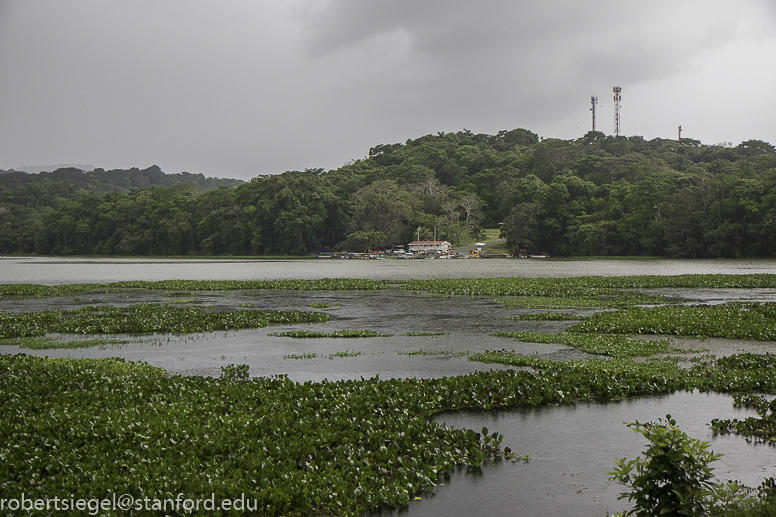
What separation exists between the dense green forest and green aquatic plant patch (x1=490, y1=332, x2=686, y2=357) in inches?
4005

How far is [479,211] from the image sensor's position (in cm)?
17812

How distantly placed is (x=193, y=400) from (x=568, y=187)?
145941mm

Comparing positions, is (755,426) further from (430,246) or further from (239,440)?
(430,246)

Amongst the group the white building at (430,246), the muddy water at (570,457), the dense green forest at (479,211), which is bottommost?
the muddy water at (570,457)

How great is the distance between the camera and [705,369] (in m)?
16.7

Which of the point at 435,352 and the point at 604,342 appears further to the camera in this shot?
the point at 604,342

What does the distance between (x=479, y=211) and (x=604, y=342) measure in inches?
6237

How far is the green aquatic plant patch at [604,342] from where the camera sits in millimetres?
20047

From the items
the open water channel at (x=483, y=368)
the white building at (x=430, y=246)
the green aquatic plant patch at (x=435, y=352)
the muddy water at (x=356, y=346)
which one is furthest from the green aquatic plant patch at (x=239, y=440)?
the white building at (x=430, y=246)

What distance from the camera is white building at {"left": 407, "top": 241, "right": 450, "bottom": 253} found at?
154625 mm

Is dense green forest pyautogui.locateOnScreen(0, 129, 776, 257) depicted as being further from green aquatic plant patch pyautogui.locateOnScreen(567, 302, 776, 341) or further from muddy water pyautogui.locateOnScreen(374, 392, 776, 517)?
muddy water pyautogui.locateOnScreen(374, 392, 776, 517)

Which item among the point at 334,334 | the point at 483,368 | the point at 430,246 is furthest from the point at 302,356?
the point at 430,246

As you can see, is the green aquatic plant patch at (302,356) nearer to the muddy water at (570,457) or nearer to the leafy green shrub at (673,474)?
the muddy water at (570,457)

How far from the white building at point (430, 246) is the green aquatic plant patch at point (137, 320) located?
123078 mm
